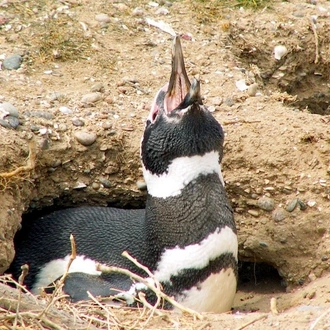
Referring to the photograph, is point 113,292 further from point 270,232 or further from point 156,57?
point 156,57

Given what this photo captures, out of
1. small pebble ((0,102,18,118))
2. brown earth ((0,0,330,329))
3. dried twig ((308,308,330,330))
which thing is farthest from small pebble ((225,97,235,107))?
dried twig ((308,308,330,330))

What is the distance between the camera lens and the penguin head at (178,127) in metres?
3.49

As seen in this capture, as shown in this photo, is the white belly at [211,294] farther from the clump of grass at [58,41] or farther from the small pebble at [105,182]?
the clump of grass at [58,41]

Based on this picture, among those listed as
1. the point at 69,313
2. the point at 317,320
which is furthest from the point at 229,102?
the point at 317,320

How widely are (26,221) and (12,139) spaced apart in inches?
18.6

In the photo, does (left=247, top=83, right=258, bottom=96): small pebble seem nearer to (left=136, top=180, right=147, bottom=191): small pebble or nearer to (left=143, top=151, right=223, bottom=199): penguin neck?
(left=136, top=180, right=147, bottom=191): small pebble

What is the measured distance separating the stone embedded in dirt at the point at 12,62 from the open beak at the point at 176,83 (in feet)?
3.74

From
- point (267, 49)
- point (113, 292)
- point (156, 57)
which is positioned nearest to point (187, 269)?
point (113, 292)

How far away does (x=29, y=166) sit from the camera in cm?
379

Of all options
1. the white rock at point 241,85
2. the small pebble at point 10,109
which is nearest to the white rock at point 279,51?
the white rock at point 241,85

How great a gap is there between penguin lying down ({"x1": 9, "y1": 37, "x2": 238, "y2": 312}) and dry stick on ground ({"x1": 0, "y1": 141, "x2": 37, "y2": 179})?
48 cm

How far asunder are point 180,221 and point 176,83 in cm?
59

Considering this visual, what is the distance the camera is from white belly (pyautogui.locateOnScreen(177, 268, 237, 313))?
3.49 meters

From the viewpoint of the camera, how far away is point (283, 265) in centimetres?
413
